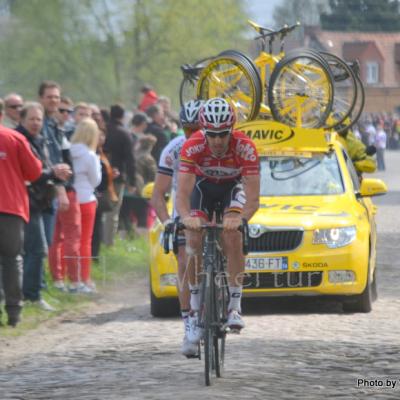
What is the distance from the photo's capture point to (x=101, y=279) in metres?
17.6

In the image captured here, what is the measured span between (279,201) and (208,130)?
4.33m

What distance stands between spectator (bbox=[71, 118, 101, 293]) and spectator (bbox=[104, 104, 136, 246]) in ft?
10.2

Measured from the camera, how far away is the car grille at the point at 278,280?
1338 cm

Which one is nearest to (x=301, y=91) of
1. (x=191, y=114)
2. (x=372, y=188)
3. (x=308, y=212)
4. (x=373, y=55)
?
(x=372, y=188)

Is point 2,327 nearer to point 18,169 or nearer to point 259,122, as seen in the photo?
point 18,169

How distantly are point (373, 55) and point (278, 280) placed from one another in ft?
376

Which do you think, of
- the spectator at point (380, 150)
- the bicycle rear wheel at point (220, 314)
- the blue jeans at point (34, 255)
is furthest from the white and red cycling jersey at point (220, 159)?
the spectator at point (380, 150)

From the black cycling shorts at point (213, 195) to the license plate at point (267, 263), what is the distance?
289 cm

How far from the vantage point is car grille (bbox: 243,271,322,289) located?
13.4 metres

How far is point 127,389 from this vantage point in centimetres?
932

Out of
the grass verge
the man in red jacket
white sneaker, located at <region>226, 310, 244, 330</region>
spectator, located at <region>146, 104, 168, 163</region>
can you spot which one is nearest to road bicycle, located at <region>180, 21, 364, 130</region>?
the grass verge

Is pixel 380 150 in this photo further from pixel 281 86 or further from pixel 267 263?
pixel 267 263

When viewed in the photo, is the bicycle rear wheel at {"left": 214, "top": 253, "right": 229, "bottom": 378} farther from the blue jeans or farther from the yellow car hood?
the blue jeans

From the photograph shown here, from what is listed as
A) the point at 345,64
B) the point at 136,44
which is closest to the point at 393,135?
the point at 136,44
